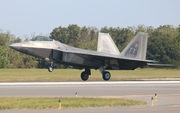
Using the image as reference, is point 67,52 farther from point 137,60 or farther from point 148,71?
point 148,71

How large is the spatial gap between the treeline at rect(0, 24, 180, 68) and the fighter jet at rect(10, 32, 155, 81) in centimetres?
314

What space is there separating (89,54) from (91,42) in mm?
50940

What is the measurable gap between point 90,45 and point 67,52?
4803cm

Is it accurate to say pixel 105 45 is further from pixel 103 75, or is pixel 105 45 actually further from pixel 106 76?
pixel 106 76

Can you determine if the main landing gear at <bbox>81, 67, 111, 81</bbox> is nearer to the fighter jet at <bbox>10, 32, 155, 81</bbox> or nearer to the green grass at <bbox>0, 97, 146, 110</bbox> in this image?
the fighter jet at <bbox>10, 32, 155, 81</bbox>

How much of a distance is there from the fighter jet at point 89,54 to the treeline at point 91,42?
314 centimetres

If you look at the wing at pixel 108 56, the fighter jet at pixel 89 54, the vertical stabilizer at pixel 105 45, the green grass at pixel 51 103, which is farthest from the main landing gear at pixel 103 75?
the green grass at pixel 51 103

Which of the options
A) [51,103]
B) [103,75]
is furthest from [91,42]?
[51,103]

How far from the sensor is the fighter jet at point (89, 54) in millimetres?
32469

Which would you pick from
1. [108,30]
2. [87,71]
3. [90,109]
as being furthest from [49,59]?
[108,30]

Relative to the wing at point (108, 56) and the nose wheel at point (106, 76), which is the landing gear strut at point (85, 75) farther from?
the nose wheel at point (106, 76)

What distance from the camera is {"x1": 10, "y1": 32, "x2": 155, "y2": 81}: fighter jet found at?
107 feet

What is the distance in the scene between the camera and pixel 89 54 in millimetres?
33750

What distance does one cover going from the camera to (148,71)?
148 ft
